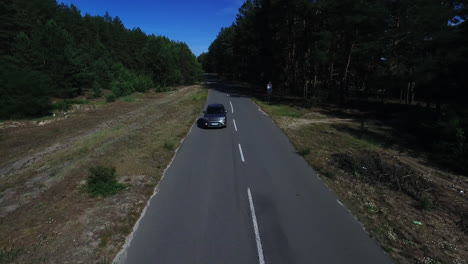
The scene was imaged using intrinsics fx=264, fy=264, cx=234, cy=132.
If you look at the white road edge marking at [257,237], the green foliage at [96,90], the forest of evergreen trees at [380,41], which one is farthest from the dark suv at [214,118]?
the green foliage at [96,90]

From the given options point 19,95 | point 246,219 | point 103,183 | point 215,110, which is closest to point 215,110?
point 215,110

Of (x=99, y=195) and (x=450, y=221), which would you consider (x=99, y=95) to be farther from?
(x=450, y=221)

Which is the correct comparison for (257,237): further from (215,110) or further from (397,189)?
(215,110)

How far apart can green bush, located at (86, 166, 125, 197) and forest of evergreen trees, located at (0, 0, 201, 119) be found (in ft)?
82.9

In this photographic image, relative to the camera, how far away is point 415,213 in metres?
7.88

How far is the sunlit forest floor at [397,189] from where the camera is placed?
252 inches

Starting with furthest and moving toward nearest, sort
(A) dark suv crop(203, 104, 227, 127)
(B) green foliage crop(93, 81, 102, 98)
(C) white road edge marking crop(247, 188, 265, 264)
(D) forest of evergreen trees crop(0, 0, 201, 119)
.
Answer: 1. (B) green foliage crop(93, 81, 102, 98)
2. (D) forest of evergreen trees crop(0, 0, 201, 119)
3. (A) dark suv crop(203, 104, 227, 127)
4. (C) white road edge marking crop(247, 188, 265, 264)

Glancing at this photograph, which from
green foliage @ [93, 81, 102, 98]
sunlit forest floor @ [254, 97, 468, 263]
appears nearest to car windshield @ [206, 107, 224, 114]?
sunlit forest floor @ [254, 97, 468, 263]

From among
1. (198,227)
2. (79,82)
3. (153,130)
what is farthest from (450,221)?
(79,82)

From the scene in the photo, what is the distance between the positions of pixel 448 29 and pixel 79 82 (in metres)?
50.3

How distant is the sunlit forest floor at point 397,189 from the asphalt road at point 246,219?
0.62 m

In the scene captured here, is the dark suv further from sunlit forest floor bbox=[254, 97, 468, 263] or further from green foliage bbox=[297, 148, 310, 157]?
green foliage bbox=[297, 148, 310, 157]

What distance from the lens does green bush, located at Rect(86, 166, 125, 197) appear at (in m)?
9.01

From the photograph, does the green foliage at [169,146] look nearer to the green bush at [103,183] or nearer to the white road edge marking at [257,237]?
the green bush at [103,183]
